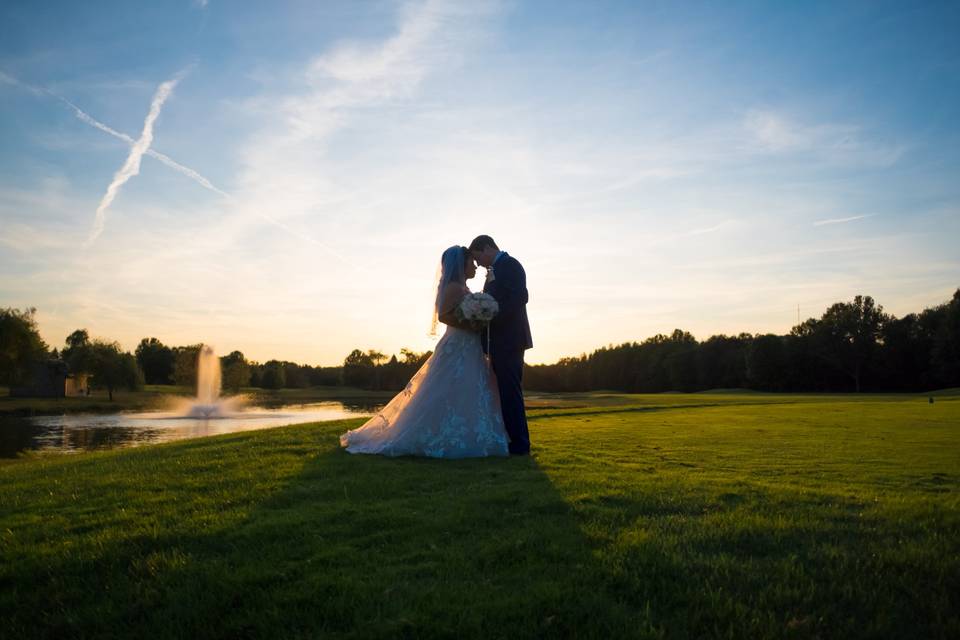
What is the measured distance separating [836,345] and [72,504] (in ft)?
287

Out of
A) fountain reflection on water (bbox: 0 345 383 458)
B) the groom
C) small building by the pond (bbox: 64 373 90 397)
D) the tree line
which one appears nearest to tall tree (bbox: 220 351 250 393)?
small building by the pond (bbox: 64 373 90 397)

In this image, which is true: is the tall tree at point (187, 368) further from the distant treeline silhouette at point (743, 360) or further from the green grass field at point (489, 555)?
the green grass field at point (489, 555)

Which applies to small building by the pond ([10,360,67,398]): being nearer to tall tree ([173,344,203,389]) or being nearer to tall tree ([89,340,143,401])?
tall tree ([89,340,143,401])

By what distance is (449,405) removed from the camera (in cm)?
938

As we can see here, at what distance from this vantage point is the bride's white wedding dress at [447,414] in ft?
29.4

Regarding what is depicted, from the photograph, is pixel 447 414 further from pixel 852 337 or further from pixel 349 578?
pixel 852 337

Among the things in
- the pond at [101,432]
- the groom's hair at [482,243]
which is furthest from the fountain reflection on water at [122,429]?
the groom's hair at [482,243]

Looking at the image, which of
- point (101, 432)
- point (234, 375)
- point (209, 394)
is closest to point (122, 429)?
point (101, 432)

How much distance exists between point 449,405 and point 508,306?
192 cm

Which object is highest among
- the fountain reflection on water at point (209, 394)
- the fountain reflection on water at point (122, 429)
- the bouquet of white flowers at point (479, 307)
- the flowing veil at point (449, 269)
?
the flowing veil at point (449, 269)

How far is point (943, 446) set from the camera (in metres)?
10.5

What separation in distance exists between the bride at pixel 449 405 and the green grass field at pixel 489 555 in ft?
5.01

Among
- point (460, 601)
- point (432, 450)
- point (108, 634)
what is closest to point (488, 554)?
point (460, 601)

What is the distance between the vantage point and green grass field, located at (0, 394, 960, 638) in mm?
3236
